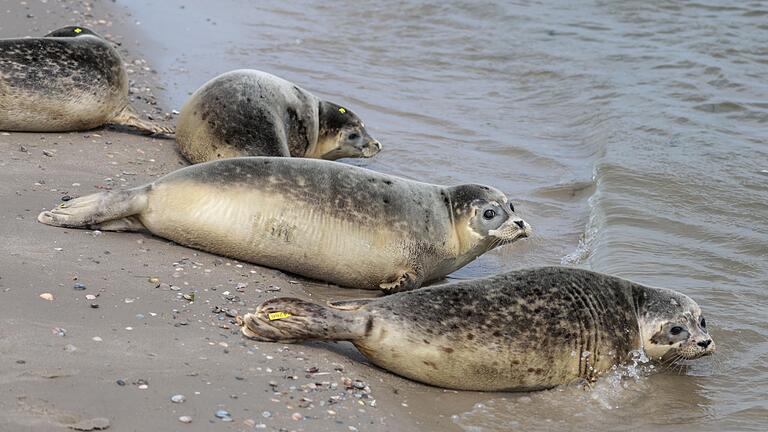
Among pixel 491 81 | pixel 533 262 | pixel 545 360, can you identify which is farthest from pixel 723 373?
pixel 491 81

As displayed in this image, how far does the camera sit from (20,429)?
128 inches

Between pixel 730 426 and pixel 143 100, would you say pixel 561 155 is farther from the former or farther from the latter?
pixel 730 426

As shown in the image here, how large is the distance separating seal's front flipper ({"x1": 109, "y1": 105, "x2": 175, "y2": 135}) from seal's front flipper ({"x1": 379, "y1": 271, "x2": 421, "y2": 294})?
2.59 meters

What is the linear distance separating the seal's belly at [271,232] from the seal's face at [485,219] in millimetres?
524

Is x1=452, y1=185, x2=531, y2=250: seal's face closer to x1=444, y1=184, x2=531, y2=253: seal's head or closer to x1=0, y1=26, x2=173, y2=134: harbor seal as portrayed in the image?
x1=444, y1=184, x2=531, y2=253: seal's head

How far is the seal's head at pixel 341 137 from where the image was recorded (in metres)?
7.99

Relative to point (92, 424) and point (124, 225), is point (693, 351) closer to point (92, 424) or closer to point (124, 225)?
point (124, 225)

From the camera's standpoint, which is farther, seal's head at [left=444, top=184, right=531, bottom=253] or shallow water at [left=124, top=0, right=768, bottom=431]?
seal's head at [left=444, top=184, right=531, bottom=253]

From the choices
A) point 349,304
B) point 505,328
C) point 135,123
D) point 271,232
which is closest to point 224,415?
point 349,304

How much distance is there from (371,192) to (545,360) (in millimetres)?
1474

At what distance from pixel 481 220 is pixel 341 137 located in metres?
2.22

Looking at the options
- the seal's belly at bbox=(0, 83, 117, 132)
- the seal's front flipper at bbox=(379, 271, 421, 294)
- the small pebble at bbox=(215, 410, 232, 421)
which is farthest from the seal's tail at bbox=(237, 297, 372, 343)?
Answer: the seal's belly at bbox=(0, 83, 117, 132)

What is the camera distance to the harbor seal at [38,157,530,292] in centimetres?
534

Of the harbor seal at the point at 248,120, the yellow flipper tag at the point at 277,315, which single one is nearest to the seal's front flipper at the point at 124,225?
the yellow flipper tag at the point at 277,315
